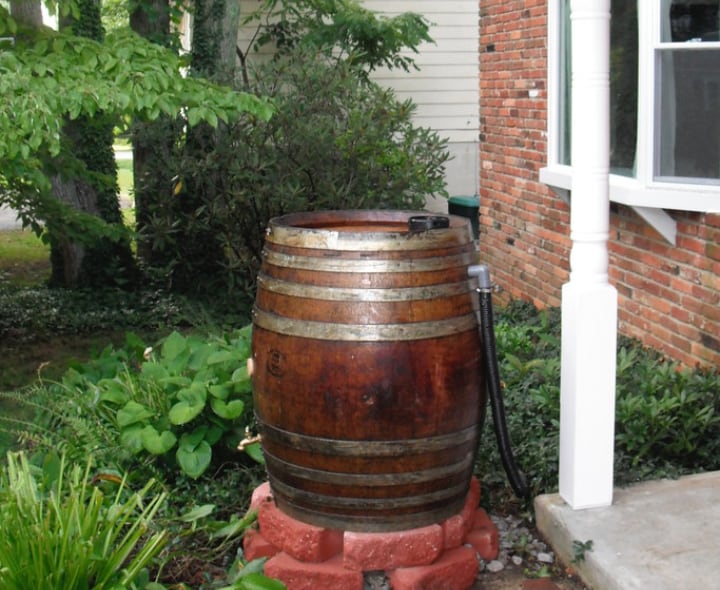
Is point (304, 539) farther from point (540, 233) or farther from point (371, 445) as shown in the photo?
point (540, 233)

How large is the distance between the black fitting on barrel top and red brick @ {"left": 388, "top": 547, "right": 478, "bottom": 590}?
1.19 m

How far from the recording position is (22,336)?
368 inches

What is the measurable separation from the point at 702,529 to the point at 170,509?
2104mm

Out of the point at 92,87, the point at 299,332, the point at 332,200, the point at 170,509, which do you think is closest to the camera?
the point at 299,332

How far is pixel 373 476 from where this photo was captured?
3467mm

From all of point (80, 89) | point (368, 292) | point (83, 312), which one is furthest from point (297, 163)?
point (368, 292)

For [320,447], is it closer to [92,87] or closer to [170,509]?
[170,509]

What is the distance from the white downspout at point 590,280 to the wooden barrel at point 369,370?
0.41 m


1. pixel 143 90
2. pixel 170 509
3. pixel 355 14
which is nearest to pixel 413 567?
pixel 170 509

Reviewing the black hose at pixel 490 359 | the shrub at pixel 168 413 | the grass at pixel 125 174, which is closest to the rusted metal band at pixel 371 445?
the black hose at pixel 490 359

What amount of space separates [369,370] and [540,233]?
4.18 m

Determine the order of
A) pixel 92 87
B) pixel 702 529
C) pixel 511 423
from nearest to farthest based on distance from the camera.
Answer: pixel 702 529
pixel 511 423
pixel 92 87

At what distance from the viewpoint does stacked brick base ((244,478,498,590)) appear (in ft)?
11.5

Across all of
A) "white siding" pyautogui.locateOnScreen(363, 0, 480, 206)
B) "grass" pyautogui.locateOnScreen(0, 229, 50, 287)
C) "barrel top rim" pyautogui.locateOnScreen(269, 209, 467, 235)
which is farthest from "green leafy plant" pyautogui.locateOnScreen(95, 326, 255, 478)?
"white siding" pyautogui.locateOnScreen(363, 0, 480, 206)
